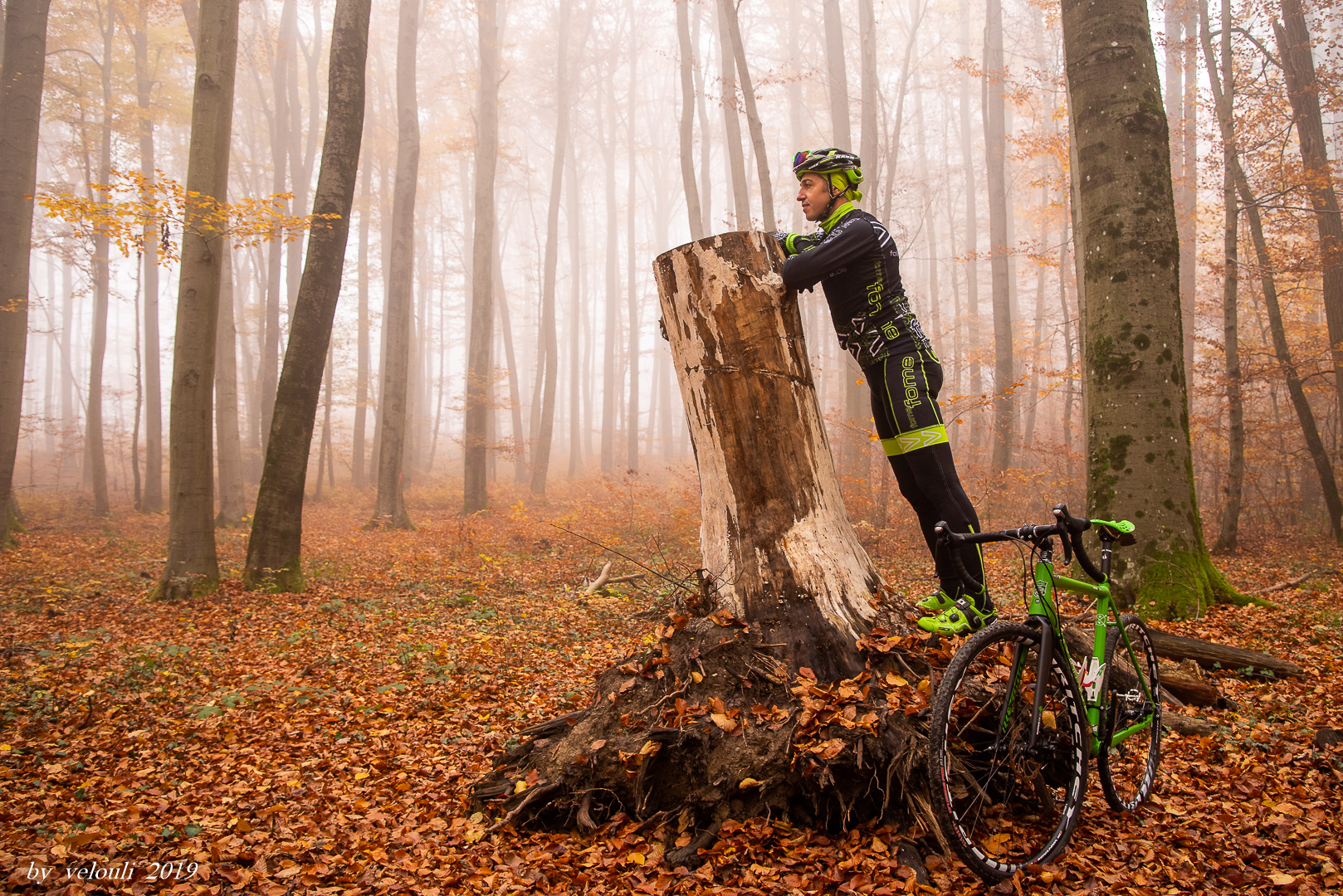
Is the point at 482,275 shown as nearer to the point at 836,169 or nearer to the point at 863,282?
the point at 836,169

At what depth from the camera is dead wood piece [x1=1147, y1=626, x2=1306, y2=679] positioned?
4.39 metres

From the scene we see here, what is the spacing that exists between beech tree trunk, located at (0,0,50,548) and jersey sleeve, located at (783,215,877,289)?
37.9ft

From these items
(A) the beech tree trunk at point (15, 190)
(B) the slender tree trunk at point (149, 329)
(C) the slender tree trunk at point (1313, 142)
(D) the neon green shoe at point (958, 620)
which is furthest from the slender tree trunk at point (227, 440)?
(C) the slender tree trunk at point (1313, 142)

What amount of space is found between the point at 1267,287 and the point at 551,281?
1641cm

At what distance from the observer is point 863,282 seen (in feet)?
11.8

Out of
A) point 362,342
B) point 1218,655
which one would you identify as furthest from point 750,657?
point 362,342

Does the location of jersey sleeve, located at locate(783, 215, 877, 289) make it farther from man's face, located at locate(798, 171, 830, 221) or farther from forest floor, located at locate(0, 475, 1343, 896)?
forest floor, located at locate(0, 475, 1343, 896)

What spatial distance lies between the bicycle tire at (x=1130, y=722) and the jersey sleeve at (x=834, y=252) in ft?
6.82

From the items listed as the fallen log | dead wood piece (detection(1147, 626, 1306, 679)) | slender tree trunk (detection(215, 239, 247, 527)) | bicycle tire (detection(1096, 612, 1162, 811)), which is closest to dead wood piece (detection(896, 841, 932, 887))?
→ bicycle tire (detection(1096, 612, 1162, 811))

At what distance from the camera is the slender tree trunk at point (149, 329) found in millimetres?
16344

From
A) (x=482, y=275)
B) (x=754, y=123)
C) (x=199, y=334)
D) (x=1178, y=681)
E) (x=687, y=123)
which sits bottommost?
(x=1178, y=681)

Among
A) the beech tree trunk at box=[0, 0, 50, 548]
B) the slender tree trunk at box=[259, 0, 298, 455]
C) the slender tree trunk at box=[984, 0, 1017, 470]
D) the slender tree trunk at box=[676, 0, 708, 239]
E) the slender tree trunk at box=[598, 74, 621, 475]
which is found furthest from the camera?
the slender tree trunk at box=[598, 74, 621, 475]

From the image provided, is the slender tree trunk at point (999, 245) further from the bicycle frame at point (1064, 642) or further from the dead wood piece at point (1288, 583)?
the bicycle frame at point (1064, 642)

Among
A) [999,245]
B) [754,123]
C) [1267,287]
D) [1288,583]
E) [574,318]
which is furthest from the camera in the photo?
[574,318]
